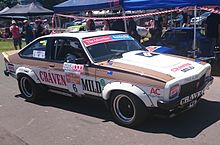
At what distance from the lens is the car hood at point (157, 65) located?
17.9ft

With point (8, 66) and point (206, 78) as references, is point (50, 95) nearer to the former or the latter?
point (8, 66)

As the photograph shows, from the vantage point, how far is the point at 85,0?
48.5 feet

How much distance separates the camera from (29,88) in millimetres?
7887

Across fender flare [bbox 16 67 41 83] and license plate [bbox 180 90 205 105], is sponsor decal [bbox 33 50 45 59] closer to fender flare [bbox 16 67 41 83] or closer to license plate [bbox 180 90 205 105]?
fender flare [bbox 16 67 41 83]

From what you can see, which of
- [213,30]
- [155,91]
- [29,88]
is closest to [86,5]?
[213,30]

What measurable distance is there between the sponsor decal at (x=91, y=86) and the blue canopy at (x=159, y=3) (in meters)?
Result: 5.43

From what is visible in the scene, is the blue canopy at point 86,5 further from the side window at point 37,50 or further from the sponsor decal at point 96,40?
the sponsor decal at point 96,40

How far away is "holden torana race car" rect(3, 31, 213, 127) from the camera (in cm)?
538

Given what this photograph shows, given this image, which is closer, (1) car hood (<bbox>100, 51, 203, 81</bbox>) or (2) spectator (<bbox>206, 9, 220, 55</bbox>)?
(1) car hood (<bbox>100, 51, 203, 81</bbox>)

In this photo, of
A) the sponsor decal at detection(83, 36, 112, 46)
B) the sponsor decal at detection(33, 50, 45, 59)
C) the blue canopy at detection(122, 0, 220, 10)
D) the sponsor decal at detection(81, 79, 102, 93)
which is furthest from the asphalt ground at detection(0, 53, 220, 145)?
the blue canopy at detection(122, 0, 220, 10)

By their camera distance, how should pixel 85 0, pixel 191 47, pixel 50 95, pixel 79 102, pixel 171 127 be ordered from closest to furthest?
pixel 171 127 < pixel 79 102 < pixel 50 95 < pixel 191 47 < pixel 85 0

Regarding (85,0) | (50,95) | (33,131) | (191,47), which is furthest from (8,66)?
(85,0)

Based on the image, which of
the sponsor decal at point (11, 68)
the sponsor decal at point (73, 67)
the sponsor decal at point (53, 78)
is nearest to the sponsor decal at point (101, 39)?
the sponsor decal at point (73, 67)

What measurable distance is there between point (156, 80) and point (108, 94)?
96 centimetres
